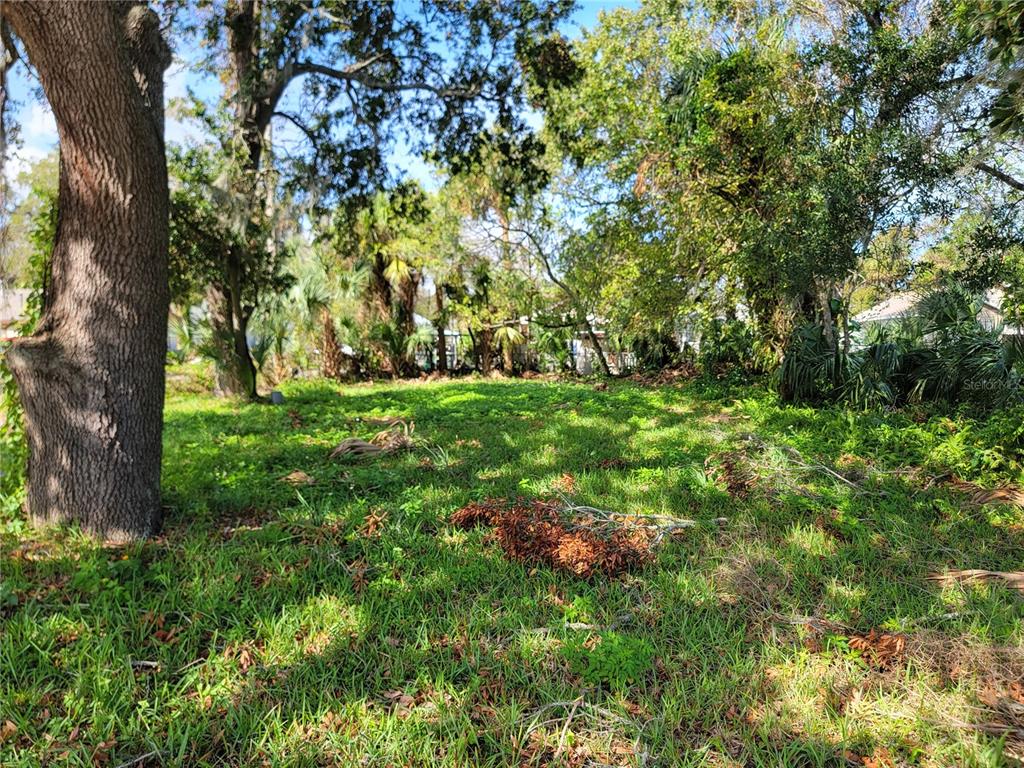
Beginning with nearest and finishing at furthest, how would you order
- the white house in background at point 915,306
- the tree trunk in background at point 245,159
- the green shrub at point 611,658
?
the green shrub at point 611,658, the tree trunk in background at point 245,159, the white house in background at point 915,306

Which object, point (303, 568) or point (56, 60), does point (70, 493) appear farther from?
point (56, 60)

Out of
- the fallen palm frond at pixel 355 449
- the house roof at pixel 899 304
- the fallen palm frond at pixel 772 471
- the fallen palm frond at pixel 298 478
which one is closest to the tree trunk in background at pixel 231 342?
the fallen palm frond at pixel 355 449

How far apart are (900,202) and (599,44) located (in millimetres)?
7746

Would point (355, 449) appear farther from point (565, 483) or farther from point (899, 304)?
point (899, 304)

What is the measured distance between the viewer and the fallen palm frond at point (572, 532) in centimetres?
309

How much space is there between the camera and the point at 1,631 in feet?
7.68

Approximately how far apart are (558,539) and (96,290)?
3.03 meters

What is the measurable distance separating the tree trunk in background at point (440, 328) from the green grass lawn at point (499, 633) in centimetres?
1242

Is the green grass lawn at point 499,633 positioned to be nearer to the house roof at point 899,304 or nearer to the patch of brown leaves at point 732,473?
the patch of brown leaves at point 732,473

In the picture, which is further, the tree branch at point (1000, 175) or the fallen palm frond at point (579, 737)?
the tree branch at point (1000, 175)

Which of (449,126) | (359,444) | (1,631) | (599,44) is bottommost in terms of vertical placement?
(1,631)

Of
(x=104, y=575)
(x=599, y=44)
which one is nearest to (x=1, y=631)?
(x=104, y=575)

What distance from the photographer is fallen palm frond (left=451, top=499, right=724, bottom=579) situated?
10.1 ft

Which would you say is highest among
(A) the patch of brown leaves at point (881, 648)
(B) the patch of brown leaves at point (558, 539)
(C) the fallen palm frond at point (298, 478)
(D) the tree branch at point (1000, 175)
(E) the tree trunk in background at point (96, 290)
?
(D) the tree branch at point (1000, 175)
